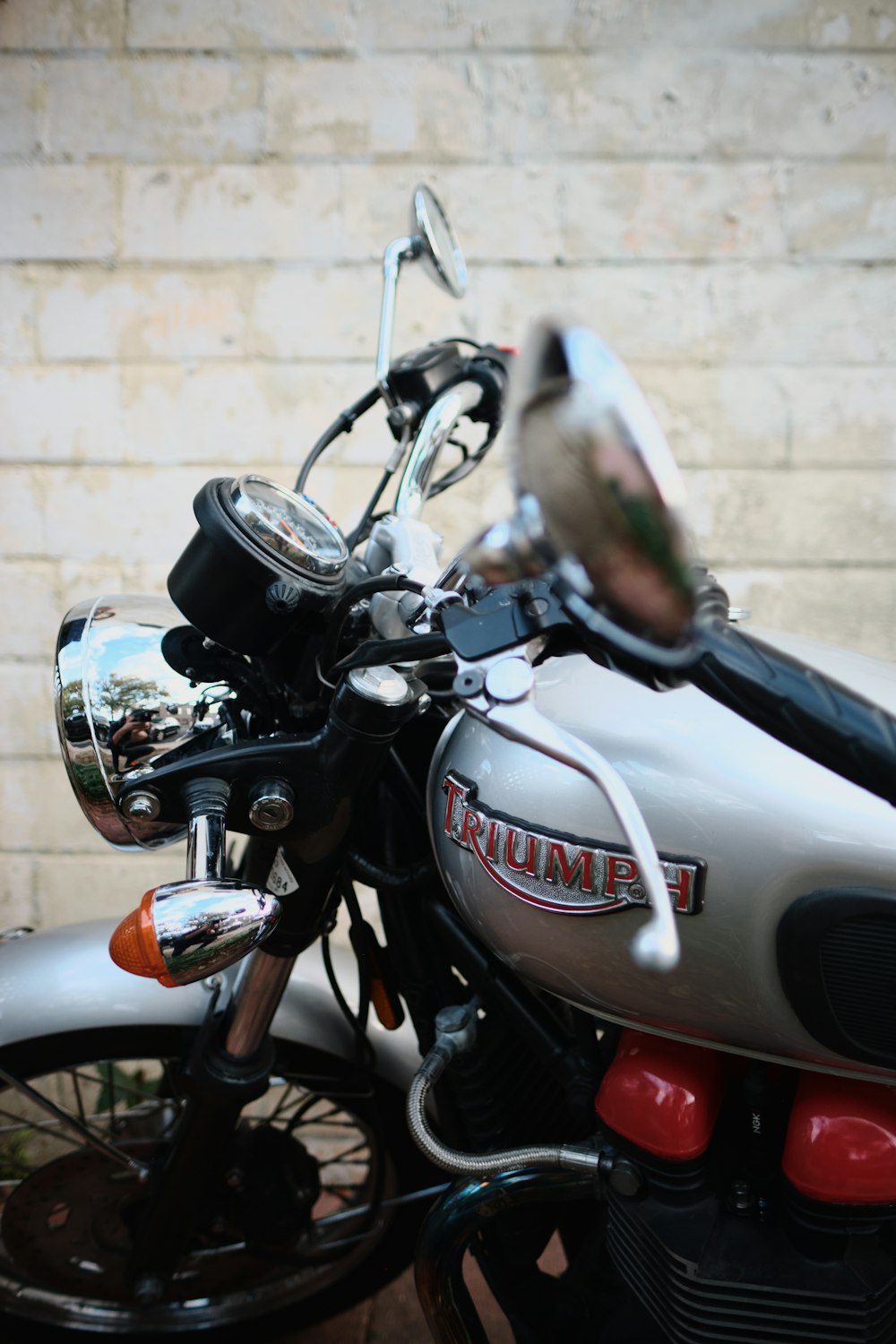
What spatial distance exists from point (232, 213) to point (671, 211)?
855mm

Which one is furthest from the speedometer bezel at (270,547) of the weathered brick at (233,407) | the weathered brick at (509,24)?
the weathered brick at (509,24)

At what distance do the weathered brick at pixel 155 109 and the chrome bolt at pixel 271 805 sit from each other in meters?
1.55

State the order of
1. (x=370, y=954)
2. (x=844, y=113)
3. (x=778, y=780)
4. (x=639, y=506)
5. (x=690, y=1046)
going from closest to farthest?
(x=639, y=506)
(x=778, y=780)
(x=690, y=1046)
(x=370, y=954)
(x=844, y=113)

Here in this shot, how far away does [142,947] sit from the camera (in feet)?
2.53

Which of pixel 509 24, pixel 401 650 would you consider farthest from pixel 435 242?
pixel 509 24

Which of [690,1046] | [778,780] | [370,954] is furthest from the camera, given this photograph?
[370,954]

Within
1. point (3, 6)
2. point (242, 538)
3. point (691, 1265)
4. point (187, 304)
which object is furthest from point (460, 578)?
point (3, 6)

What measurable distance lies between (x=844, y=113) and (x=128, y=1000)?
1.97 metres

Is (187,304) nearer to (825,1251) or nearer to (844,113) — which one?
(844,113)

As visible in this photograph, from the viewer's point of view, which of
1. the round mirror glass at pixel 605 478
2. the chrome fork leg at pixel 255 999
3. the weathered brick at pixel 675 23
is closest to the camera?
the round mirror glass at pixel 605 478

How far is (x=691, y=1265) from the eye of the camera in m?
0.86

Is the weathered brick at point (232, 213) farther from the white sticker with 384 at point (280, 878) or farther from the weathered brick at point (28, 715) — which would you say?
the white sticker with 384 at point (280, 878)

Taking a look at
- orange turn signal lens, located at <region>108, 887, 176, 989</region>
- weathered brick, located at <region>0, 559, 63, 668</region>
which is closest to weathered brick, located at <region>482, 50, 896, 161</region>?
weathered brick, located at <region>0, 559, 63, 668</region>

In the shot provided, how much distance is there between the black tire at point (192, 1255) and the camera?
51.1 inches
